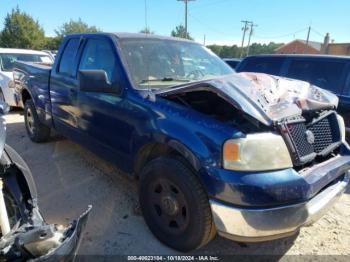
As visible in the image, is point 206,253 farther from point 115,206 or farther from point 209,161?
point 115,206

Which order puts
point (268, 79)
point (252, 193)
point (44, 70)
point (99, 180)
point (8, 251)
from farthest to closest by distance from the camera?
1. point (44, 70)
2. point (99, 180)
3. point (268, 79)
4. point (252, 193)
5. point (8, 251)

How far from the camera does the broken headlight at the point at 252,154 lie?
2.18 m

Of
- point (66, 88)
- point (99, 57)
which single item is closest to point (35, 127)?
point (66, 88)

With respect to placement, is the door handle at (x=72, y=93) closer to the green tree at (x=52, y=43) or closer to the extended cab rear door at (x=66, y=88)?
the extended cab rear door at (x=66, y=88)

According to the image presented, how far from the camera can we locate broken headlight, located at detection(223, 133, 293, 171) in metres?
2.18

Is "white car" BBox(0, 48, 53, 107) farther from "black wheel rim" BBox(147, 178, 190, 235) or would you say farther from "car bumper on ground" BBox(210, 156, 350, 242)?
"car bumper on ground" BBox(210, 156, 350, 242)

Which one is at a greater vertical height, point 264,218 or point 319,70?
point 319,70

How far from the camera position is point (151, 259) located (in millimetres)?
2650

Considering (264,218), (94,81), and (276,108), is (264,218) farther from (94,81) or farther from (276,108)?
(94,81)

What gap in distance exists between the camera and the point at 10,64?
28.3 ft

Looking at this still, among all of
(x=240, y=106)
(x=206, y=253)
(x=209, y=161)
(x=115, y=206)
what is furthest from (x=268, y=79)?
(x=115, y=206)

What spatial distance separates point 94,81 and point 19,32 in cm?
3990

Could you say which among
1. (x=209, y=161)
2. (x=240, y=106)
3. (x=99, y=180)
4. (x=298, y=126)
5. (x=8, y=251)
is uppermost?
(x=240, y=106)

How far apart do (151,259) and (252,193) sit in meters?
1.11
